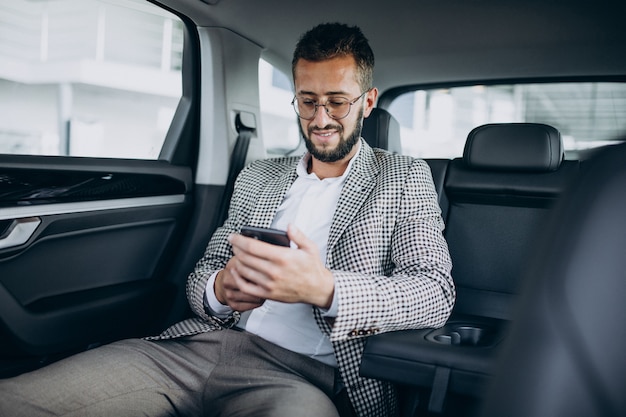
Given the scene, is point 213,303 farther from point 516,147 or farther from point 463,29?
point 463,29

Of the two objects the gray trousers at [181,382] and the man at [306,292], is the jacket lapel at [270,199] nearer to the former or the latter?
the man at [306,292]

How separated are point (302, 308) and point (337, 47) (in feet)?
2.59

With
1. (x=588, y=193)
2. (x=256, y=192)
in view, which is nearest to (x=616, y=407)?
(x=588, y=193)

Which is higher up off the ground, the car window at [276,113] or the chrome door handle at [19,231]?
the car window at [276,113]

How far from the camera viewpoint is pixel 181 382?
148 cm

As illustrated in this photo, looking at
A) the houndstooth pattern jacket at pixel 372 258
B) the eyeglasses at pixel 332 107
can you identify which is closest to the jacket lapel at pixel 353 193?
the houndstooth pattern jacket at pixel 372 258

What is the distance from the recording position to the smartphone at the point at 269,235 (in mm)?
1173

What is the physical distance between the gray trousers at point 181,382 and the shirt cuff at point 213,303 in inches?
2.2

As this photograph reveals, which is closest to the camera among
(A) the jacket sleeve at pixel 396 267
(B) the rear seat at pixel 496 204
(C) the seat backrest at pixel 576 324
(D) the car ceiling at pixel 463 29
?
(C) the seat backrest at pixel 576 324

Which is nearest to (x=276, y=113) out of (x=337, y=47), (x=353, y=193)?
(x=337, y=47)

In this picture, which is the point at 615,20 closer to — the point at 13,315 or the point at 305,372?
the point at 305,372

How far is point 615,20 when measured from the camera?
228 cm

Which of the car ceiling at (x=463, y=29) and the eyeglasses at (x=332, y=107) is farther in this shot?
the car ceiling at (x=463, y=29)

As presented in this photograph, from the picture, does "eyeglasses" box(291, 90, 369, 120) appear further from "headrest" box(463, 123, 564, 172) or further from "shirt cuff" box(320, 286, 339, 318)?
"shirt cuff" box(320, 286, 339, 318)
